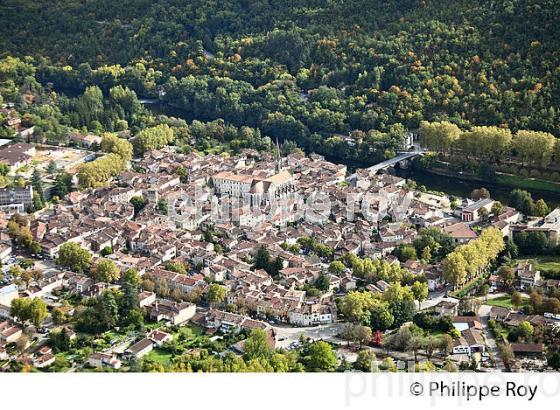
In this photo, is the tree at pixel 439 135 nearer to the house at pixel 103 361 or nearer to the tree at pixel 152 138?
the tree at pixel 152 138

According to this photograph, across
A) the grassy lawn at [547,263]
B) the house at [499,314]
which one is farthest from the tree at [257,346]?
the grassy lawn at [547,263]

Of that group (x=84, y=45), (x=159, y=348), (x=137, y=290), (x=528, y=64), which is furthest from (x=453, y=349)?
(x=84, y=45)

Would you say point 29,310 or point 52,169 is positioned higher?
point 29,310

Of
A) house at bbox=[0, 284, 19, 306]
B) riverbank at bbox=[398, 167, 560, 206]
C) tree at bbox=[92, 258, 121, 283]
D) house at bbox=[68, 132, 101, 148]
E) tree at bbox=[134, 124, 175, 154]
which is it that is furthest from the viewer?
house at bbox=[68, 132, 101, 148]

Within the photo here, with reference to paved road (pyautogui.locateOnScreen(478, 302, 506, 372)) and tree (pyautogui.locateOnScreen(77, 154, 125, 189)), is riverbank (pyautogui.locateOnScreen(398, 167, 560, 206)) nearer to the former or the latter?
paved road (pyautogui.locateOnScreen(478, 302, 506, 372))

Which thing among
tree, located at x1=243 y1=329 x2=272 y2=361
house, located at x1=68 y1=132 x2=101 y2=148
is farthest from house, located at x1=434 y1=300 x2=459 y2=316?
house, located at x1=68 y1=132 x2=101 y2=148

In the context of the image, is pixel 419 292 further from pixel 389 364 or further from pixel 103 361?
pixel 103 361

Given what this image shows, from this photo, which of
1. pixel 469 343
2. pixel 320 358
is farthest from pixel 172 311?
pixel 469 343
